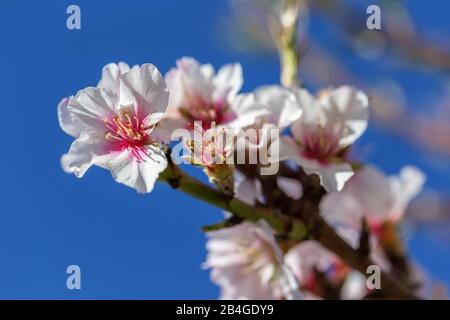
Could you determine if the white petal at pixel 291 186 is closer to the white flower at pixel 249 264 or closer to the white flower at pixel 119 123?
the white flower at pixel 249 264

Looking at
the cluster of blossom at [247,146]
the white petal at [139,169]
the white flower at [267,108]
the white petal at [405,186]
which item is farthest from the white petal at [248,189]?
the white petal at [405,186]

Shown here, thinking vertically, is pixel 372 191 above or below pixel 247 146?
above

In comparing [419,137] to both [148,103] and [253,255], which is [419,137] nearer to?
[253,255]

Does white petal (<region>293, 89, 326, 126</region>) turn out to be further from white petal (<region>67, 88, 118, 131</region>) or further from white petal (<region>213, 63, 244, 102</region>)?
white petal (<region>67, 88, 118, 131</region>)

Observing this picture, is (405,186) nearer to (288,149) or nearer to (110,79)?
(288,149)

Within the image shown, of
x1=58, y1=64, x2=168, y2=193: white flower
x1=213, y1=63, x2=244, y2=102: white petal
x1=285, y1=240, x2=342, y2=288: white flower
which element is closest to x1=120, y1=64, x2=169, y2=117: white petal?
x1=58, y1=64, x2=168, y2=193: white flower

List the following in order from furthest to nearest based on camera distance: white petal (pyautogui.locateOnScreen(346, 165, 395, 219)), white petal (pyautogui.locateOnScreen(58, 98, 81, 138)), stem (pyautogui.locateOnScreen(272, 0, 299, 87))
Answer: white petal (pyautogui.locateOnScreen(346, 165, 395, 219)) < stem (pyautogui.locateOnScreen(272, 0, 299, 87)) < white petal (pyautogui.locateOnScreen(58, 98, 81, 138))

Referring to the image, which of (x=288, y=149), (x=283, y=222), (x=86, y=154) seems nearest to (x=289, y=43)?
(x=288, y=149)
